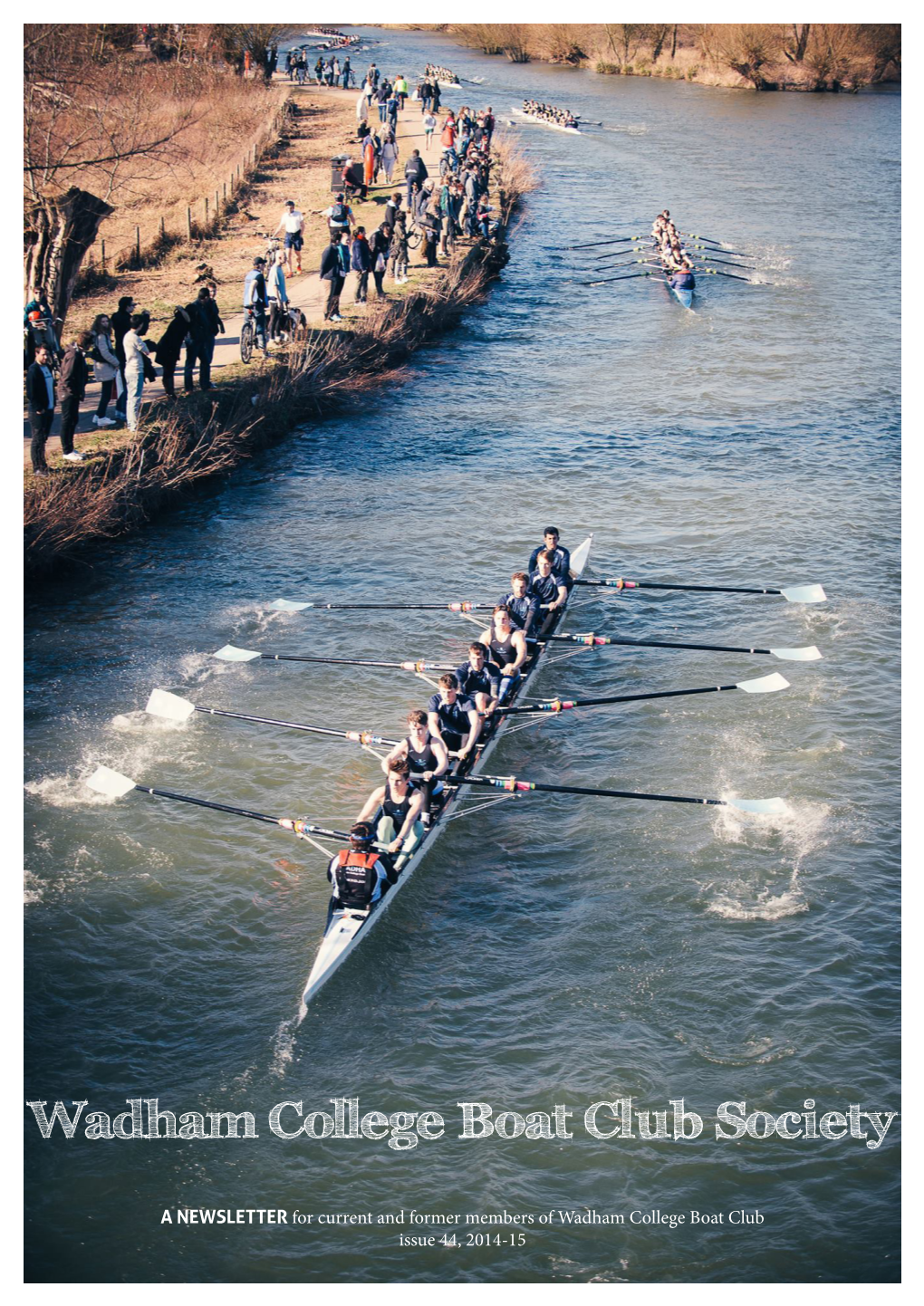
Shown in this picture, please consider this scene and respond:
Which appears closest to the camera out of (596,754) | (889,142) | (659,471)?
(596,754)

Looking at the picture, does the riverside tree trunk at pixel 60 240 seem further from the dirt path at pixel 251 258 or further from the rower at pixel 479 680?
the rower at pixel 479 680

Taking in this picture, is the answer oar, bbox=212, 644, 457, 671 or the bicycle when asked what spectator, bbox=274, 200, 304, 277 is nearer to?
the bicycle

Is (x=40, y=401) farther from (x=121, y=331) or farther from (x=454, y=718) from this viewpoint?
(x=454, y=718)

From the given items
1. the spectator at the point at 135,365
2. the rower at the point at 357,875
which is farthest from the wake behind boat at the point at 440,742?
the spectator at the point at 135,365

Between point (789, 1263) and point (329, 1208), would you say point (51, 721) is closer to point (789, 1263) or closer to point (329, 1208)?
point (329, 1208)

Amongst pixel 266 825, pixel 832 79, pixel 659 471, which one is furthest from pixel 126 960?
pixel 832 79

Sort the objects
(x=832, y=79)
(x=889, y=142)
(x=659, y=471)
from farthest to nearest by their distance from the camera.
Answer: (x=832, y=79)
(x=889, y=142)
(x=659, y=471)

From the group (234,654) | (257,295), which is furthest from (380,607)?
(257,295)
